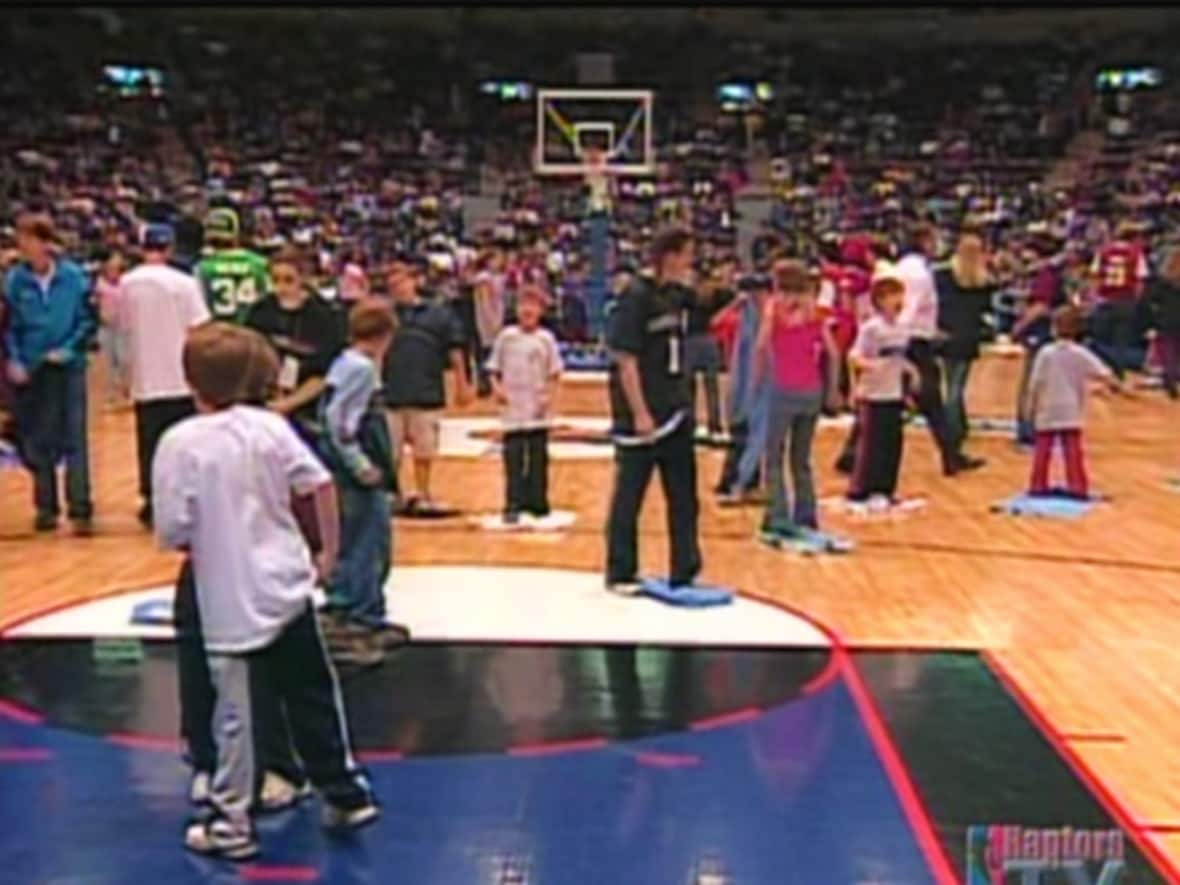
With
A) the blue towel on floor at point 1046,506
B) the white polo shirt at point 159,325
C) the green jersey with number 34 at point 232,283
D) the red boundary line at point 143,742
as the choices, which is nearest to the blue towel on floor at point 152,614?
the red boundary line at point 143,742

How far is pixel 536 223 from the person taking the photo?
2614 centimetres

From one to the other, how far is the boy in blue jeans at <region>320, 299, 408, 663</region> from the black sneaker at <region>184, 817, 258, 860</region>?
1.94m

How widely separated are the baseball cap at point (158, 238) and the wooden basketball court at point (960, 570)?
4.65 ft

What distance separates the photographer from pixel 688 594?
7.78 metres

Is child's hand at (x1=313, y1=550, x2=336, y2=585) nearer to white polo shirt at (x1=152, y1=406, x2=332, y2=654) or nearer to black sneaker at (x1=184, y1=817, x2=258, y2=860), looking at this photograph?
white polo shirt at (x1=152, y1=406, x2=332, y2=654)

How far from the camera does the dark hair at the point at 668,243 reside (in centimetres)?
755

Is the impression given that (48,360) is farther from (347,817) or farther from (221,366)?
(347,817)

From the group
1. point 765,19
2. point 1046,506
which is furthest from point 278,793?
point 765,19

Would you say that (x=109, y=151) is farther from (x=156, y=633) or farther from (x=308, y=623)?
(x=308, y=623)

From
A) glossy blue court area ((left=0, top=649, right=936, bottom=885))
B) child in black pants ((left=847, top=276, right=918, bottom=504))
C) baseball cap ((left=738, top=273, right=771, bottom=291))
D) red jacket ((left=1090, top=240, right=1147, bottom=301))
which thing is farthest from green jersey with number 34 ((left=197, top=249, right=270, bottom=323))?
red jacket ((left=1090, top=240, right=1147, bottom=301))

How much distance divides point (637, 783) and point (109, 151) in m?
25.9

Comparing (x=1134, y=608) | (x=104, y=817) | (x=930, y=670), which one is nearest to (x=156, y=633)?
(x=104, y=817)

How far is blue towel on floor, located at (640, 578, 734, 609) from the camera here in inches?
303

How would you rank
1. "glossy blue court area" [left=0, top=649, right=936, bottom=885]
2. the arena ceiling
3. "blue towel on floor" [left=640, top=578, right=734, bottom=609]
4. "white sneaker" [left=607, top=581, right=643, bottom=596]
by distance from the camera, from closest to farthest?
"glossy blue court area" [left=0, top=649, right=936, bottom=885], "blue towel on floor" [left=640, top=578, right=734, bottom=609], "white sneaker" [left=607, top=581, right=643, bottom=596], the arena ceiling
